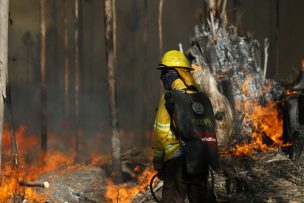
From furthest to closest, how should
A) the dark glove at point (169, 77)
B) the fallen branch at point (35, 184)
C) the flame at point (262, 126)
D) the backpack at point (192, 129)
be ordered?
the flame at point (262, 126)
the fallen branch at point (35, 184)
the dark glove at point (169, 77)
the backpack at point (192, 129)

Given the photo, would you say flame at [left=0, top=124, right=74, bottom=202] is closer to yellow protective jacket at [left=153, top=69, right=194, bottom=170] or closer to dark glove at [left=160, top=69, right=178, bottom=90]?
yellow protective jacket at [left=153, top=69, right=194, bottom=170]

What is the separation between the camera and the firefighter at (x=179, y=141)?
505cm

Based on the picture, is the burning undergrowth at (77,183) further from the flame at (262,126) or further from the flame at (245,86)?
the flame at (245,86)

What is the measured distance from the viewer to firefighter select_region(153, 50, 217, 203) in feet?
16.6

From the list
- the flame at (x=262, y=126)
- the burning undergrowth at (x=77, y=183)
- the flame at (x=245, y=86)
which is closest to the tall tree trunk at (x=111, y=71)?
the burning undergrowth at (x=77, y=183)

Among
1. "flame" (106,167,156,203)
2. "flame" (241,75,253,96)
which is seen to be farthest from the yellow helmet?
"flame" (241,75,253,96)

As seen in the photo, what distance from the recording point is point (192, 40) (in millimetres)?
14352

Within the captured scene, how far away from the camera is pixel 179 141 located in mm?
5137

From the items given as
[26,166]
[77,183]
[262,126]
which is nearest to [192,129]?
[77,183]

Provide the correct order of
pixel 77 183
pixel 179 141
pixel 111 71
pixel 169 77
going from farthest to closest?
pixel 111 71 < pixel 77 183 < pixel 169 77 < pixel 179 141

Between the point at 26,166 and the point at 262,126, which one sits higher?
the point at 262,126

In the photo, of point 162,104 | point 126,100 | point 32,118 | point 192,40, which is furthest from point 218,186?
point 126,100

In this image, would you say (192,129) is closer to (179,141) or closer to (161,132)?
(179,141)

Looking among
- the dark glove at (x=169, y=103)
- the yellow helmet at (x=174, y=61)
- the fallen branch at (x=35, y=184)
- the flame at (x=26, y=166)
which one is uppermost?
the yellow helmet at (x=174, y=61)
